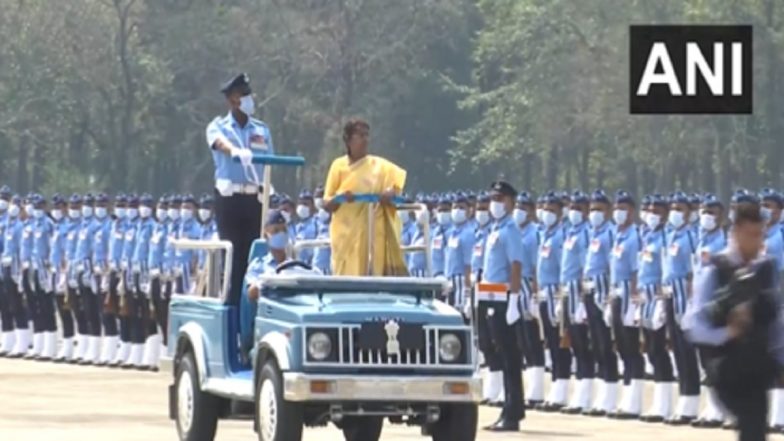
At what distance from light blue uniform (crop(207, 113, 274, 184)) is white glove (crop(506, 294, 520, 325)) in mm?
4423

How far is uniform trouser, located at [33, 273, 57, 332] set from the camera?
31.8m

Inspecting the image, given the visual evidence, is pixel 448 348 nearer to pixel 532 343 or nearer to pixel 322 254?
pixel 532 343

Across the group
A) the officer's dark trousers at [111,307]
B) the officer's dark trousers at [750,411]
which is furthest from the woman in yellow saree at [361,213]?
the officer's dark trousers at [111,307]

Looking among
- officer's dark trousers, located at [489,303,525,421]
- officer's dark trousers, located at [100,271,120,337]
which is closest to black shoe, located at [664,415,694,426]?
officer's dark trousers, located at [489,303,525,421]

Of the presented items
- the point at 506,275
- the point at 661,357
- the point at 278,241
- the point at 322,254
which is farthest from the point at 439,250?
the point at 278,241

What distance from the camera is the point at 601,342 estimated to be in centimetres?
2216

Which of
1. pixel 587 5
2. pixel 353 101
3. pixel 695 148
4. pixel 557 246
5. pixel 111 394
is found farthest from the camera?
pixel 353 101

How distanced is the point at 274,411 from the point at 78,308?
1574cm

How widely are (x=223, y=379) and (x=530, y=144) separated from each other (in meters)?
45.9

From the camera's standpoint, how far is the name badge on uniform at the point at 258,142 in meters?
17.3

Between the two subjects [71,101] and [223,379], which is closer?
[223,379]

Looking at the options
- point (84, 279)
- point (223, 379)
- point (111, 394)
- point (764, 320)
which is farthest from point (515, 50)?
point (764, 320)

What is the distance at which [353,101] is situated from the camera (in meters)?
65.8

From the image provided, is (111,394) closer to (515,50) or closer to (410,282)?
(410,282)
